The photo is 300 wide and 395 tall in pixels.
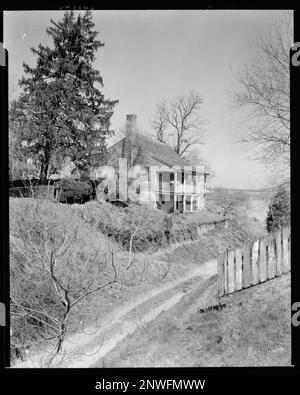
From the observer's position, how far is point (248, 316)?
1.89m

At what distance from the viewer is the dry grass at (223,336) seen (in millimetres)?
1686

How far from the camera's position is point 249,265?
2029 millimetres

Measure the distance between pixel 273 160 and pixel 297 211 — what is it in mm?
365

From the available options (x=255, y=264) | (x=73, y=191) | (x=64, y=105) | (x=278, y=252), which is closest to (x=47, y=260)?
(x=73, y=191)

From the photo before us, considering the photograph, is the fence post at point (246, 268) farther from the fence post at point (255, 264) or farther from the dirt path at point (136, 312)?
the dirt path at point (136, 312)

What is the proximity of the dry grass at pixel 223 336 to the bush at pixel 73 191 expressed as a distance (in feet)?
3.34

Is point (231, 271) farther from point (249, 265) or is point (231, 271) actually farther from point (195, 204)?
point (195, 204)

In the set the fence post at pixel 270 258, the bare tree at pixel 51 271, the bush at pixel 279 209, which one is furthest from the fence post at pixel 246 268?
the bare tree at pixel 51 271
